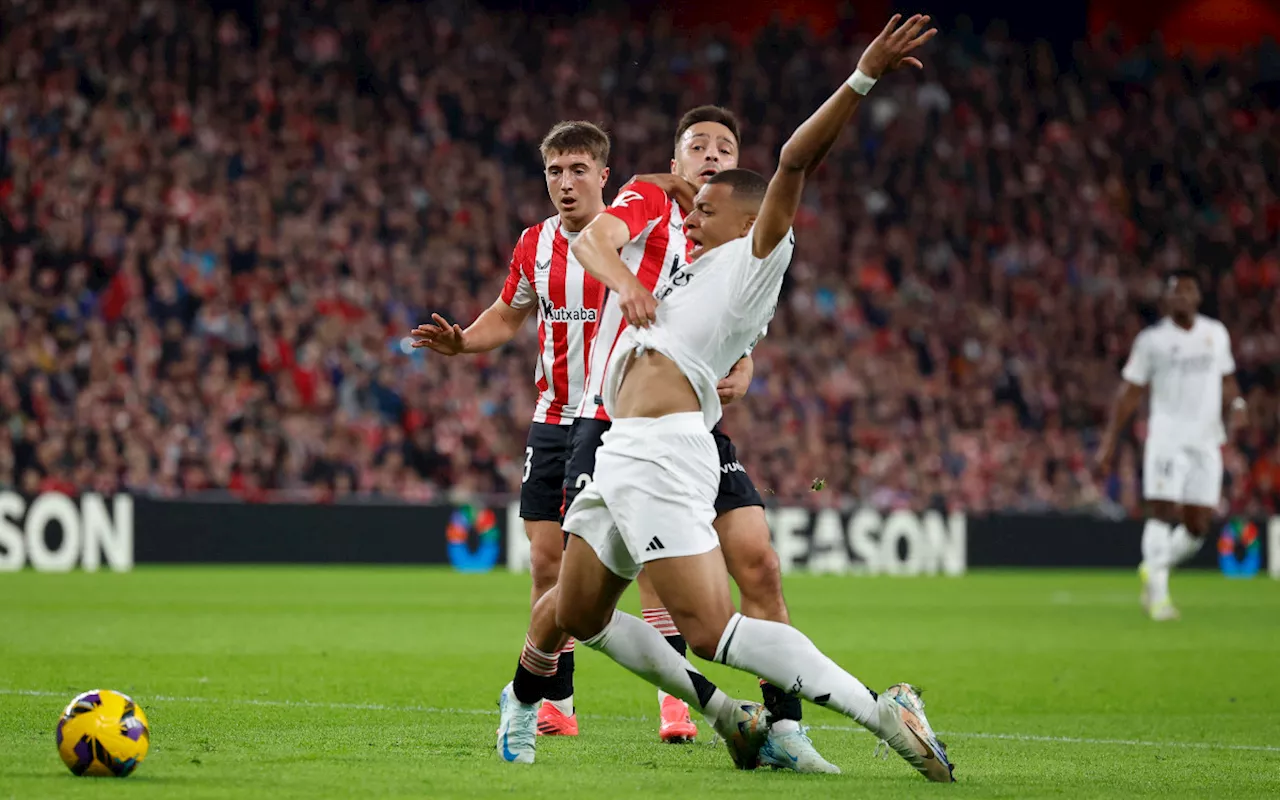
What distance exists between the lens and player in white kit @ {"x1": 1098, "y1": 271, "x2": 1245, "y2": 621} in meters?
15.2

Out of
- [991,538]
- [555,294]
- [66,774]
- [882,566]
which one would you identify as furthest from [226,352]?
[66,774]

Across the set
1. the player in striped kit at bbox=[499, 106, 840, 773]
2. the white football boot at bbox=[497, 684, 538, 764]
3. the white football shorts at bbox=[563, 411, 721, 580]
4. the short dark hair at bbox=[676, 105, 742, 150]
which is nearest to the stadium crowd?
the short dark hair at bbox=[676, 105, 742, 150]

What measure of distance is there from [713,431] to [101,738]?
8.53 feet

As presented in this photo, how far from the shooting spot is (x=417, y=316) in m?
23.4

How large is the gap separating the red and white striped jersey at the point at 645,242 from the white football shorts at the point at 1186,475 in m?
9.28

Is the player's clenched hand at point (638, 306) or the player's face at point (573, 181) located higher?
the player's face at point (573, 181)

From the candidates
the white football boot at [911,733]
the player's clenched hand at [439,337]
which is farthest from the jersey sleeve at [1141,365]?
the white football boot at [911,733]

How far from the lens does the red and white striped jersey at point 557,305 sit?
7.55 meters

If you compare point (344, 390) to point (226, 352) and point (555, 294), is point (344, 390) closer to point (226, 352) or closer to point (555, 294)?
point (226, 352)

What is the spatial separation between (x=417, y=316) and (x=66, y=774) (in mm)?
17978

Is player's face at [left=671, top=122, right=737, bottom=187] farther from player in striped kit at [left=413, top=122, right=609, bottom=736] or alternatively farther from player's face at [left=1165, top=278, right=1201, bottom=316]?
player's face at [left=1165, top=278, right=1201, bottom=316]

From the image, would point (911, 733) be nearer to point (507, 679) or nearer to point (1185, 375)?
point (507, 679)

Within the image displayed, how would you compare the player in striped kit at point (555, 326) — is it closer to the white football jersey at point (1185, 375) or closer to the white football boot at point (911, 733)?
the white football boot at point (911, 733)

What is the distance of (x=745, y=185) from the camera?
19.8ft
